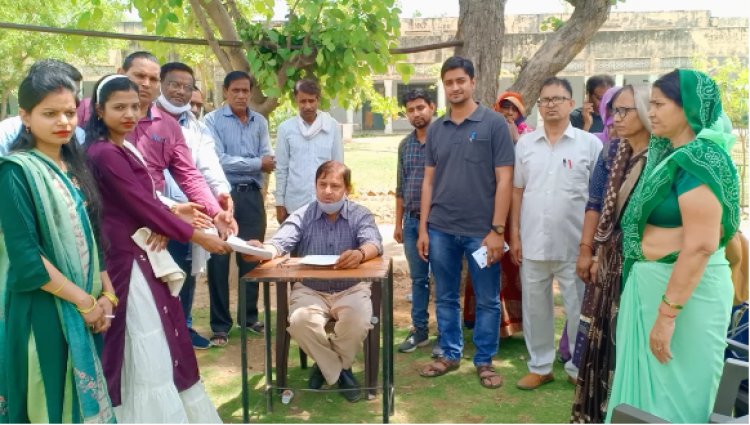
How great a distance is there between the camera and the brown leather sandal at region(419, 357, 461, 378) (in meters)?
4.66

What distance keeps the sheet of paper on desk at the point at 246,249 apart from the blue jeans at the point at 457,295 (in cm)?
117

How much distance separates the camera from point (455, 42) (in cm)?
643

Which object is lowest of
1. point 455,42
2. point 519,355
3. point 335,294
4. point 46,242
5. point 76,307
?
point 519,355

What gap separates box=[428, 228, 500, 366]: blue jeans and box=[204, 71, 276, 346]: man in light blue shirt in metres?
1.47

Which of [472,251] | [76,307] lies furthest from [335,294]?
[76,307]

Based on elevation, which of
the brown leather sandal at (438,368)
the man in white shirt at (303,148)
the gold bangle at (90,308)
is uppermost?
the man in white shirt at (303,148)

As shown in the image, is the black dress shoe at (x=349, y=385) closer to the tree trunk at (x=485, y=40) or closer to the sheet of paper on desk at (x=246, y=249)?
the sheet of paper on desk at (x=246, y=249)

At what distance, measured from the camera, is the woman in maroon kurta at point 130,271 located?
A: 3.12m

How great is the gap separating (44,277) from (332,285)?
1.94 meters

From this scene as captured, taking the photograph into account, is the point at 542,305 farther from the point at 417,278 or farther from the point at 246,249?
the point at 246,249

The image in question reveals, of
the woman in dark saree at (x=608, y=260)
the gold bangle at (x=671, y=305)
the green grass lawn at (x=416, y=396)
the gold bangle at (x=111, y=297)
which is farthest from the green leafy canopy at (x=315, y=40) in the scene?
the gold bangle at (x=671, y=305)

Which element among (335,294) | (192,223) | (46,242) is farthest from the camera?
(335,294)

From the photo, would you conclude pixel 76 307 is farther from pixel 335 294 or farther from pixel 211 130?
pixel 211 130

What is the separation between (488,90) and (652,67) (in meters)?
24.2
